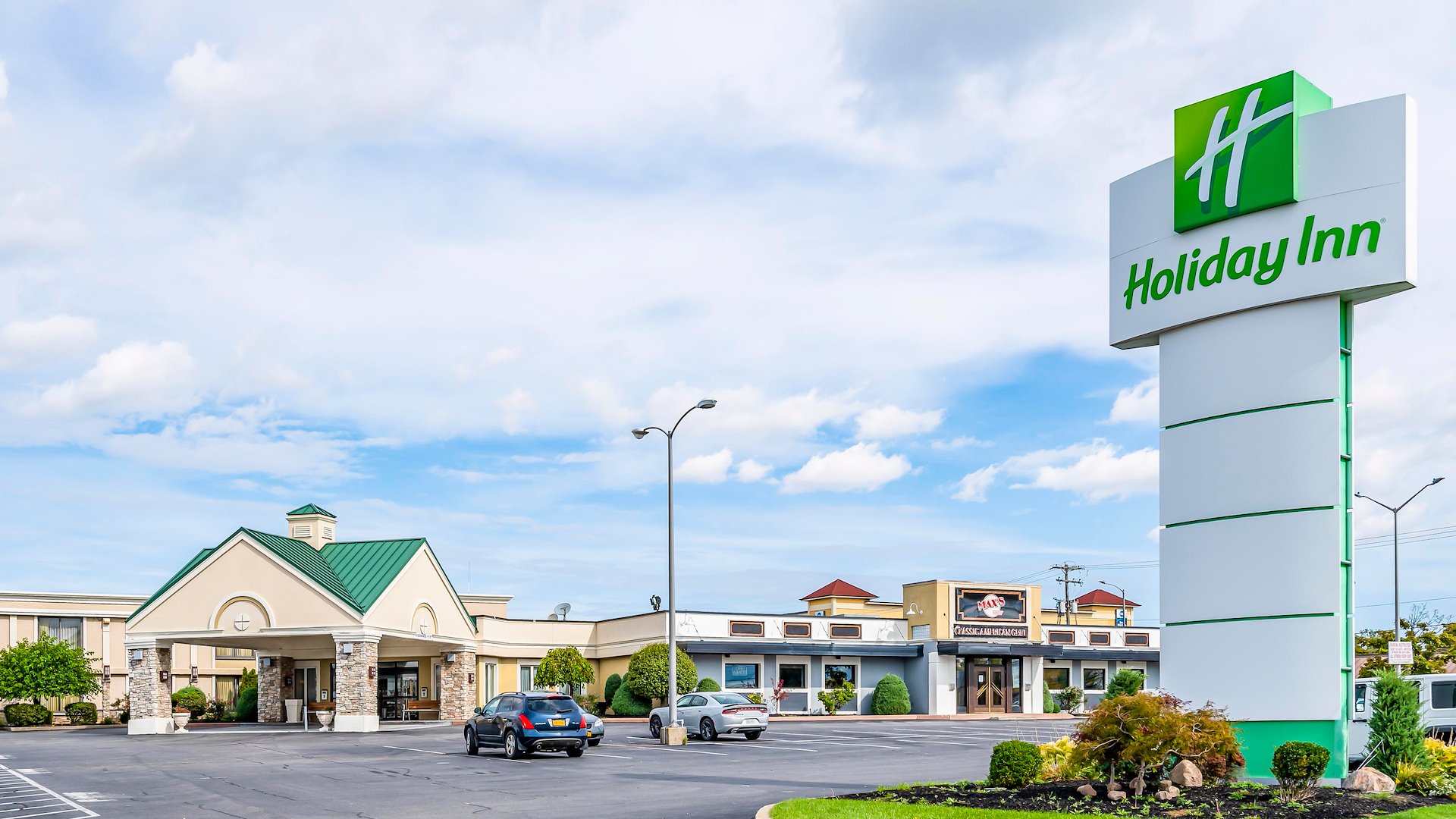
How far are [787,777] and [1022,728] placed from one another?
24.6m

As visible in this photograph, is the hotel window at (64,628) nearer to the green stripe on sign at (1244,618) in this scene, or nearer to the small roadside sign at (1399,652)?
the small roadside sign at (1399,652)

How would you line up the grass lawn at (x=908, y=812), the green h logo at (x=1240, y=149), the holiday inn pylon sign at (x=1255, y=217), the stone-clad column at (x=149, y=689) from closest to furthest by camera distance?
1. the grass lawn at (x=908, y=812)
2. the holiday inn pylon sign at (x=1255, y=217)
3. the green h logo at (x=1240, y=149)
4. the stone-clad column at (x=149, y=689)

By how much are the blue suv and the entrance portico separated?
50.6 ft

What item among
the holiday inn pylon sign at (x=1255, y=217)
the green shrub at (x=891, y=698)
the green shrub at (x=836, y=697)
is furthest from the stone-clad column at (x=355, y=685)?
the holiday inn pylon sign at (x=1255, y=217)

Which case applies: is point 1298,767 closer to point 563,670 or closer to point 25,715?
point 563,670

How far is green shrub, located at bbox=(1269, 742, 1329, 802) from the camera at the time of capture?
615 inches

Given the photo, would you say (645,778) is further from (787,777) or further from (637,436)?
(637,436)

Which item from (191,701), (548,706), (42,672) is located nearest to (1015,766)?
(548,706)

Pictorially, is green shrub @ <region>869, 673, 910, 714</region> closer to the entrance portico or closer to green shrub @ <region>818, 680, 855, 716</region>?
green shrub @ <region>818, 680, 855, 716</region>

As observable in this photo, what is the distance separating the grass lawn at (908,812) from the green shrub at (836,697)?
39.8 m

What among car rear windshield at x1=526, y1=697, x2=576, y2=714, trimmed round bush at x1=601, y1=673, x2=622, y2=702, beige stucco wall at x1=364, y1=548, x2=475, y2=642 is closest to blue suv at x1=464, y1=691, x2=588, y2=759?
car rear windshield at x1=526, y1=697, x2=576, y2=714

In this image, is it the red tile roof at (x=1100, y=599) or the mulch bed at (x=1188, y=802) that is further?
the red tile roof at (x=1100, y=599)

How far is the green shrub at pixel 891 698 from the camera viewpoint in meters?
56.1

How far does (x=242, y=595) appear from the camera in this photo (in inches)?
1759
